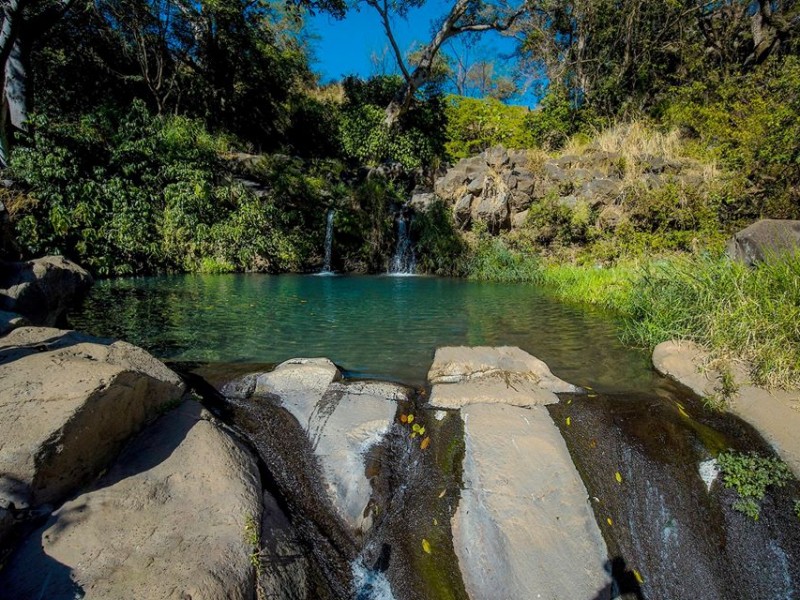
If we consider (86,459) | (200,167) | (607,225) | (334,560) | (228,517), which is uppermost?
(200,167)

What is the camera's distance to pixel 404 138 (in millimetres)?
18562

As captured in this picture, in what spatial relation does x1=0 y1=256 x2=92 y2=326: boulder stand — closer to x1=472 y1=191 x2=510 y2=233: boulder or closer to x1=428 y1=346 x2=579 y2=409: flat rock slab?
x1=428 y1=346 x2=579 y2=409: flat rock slab

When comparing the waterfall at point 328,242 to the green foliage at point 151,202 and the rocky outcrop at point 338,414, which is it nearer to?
the green foliage at point 151,202

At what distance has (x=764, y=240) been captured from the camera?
532cm

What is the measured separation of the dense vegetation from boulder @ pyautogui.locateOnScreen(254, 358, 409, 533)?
6196mm

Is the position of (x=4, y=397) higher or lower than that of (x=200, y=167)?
lower

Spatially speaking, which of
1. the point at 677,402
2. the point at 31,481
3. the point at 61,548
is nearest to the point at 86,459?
the point at 31,481

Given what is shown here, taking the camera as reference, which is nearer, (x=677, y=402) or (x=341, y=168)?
(x=677, y=402)

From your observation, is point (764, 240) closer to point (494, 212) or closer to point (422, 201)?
point (494, 212)

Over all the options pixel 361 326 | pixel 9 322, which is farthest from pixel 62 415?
pixel 361 326

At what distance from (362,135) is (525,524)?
1862cm

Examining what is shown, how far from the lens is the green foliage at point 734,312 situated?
12.3 feet

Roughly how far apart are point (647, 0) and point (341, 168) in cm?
1306

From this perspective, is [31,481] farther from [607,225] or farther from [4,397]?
[607,225]
